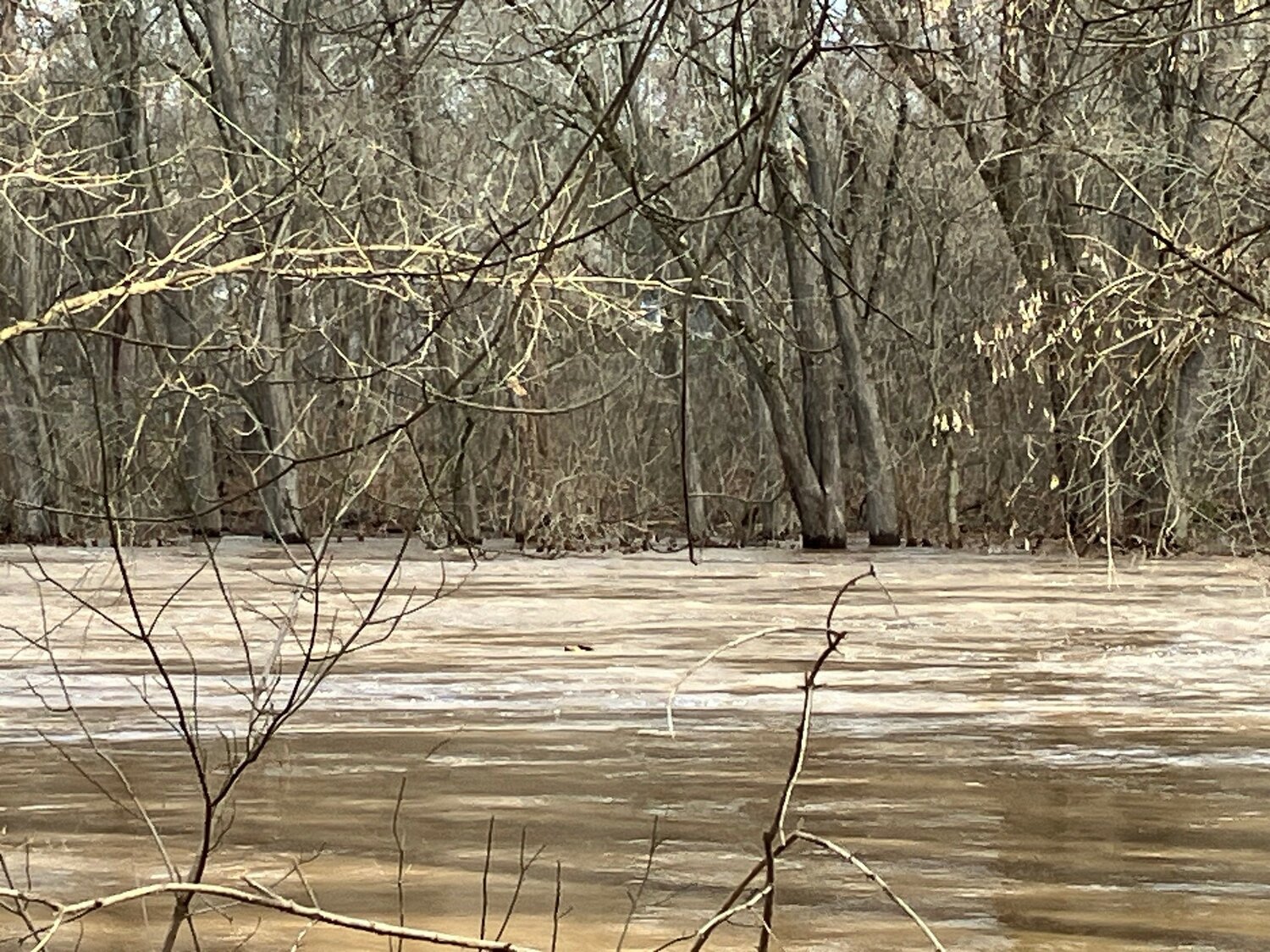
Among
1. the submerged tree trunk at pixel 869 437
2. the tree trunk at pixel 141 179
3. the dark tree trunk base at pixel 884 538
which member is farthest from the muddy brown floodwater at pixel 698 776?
the tree trunk at pixel 141 179

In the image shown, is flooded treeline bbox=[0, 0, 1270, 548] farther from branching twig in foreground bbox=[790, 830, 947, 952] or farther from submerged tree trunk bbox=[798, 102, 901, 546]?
branching twig in foreground bbox=[790, 830, 947, 952]

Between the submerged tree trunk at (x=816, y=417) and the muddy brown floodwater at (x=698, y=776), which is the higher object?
the submerged tree trunk at (x=816, y=417)

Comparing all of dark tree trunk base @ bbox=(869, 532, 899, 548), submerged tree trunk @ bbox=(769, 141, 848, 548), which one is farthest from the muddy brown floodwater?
dark tree trunk base @ bbox=(869, 532, 899, 548)

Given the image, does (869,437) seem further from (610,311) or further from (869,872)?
(869,872)

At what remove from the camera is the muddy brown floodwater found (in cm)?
602

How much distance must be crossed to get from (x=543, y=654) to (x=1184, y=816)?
18.1ft

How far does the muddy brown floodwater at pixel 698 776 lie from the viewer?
19.7 ft

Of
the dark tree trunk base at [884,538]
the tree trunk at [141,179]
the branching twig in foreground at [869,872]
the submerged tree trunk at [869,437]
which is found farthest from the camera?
the submerged tree trunk at [869,437]

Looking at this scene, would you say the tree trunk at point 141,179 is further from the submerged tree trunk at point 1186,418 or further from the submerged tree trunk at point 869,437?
the submerged tree trunk at point 1186,418

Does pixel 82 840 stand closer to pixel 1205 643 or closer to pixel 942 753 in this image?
pixel 942 753

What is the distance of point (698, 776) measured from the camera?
26.9 feet

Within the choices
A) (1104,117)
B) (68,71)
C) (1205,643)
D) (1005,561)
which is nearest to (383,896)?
(1205,643)

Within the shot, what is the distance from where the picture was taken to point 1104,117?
57.8 feet

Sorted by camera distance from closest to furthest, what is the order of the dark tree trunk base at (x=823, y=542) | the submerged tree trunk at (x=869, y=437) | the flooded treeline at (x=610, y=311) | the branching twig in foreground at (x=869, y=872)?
the branching twig in foreground at (x=869, y=872) < the flooded treeline at (x=610, y=311) < the dark tree trunk base at (x=823, y=542) < the submerged tree trunk at (x=869, y=437)
